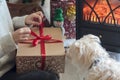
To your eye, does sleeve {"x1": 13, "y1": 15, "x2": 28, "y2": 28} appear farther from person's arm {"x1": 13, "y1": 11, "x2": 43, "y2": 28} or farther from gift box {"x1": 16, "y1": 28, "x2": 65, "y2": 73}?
gift box {"x1": 16, "y1": 28, "x2": 65, "y2": 73}

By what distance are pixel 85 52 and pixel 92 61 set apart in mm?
57

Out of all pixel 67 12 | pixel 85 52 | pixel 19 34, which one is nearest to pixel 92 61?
pixel 85 52

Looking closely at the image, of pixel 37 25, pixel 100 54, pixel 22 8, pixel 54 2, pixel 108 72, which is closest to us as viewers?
pixel 108 72

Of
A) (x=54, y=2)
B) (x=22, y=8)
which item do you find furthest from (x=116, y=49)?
(x=22, y=8)

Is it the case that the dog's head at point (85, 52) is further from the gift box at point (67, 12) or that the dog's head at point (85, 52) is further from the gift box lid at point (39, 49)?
the gift box at point (67, 12)

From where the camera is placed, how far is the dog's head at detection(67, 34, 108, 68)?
Result: 3.71 ft

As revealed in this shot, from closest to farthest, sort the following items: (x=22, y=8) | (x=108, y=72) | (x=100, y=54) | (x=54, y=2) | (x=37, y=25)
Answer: (x=108, y=72) → (x=100, y=54) → (x=37, y=25) → (x=22, y=8) → (x=54, y=2)

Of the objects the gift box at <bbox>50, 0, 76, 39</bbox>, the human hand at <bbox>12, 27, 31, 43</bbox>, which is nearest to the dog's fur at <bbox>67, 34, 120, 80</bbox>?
the human hand at <bbox>12, 27, 31, 43</bbox>

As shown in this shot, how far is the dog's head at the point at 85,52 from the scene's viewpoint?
1130 mm

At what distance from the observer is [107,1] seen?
1.81 m

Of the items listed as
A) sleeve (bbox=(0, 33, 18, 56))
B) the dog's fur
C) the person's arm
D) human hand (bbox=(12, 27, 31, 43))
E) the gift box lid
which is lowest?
the dog's fur

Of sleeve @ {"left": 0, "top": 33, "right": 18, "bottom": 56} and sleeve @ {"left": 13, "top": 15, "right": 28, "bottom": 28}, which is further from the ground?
sleeve @ {"left": 13, "top": 15, "right": 28, "bottom": 28}

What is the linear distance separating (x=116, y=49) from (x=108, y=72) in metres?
0.85

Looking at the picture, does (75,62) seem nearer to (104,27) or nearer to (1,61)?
(1,61)
